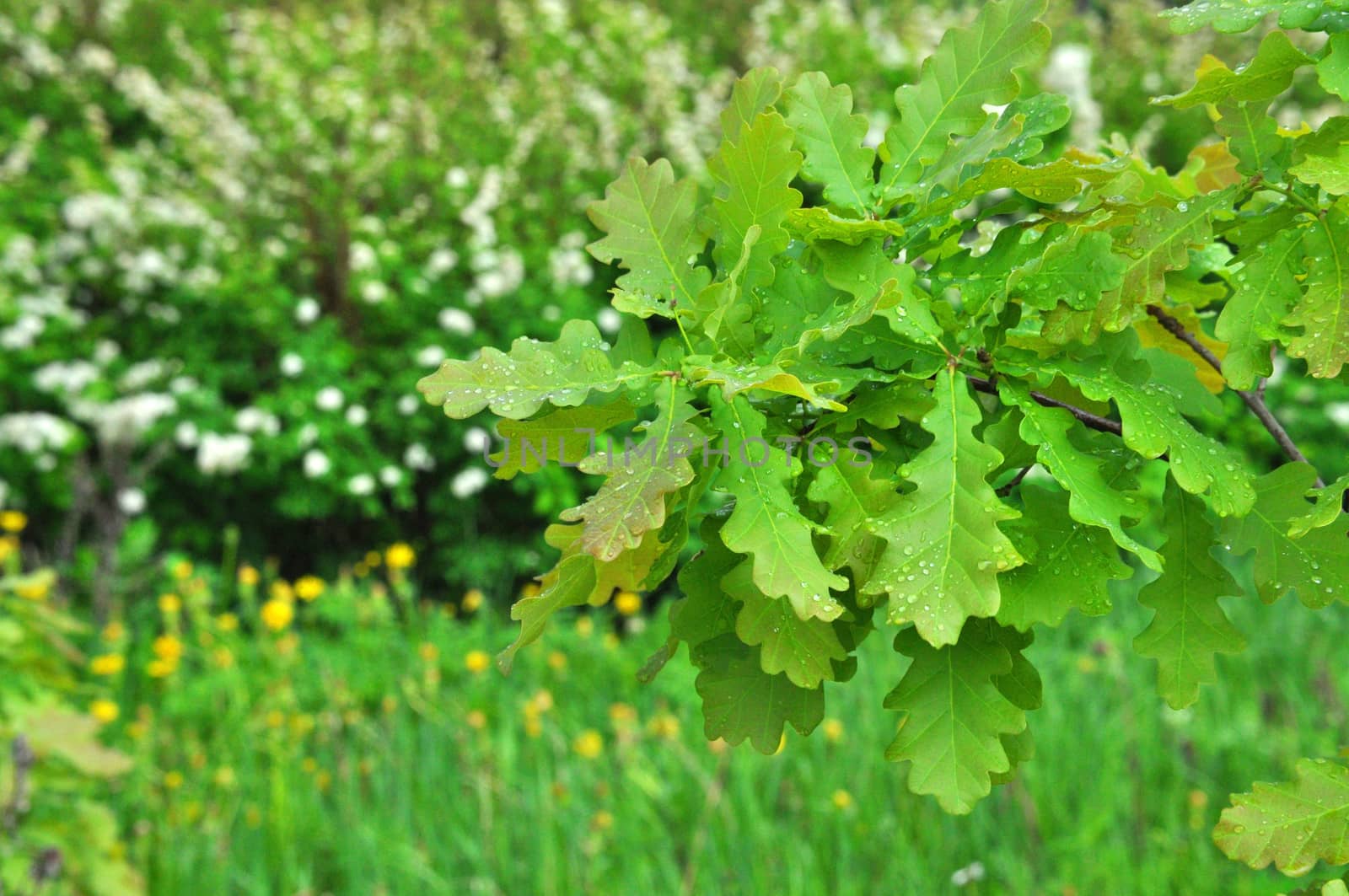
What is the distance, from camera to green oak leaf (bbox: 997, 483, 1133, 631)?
0.77 metres

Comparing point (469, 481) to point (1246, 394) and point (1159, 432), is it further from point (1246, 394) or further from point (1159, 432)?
point (1159, 432)

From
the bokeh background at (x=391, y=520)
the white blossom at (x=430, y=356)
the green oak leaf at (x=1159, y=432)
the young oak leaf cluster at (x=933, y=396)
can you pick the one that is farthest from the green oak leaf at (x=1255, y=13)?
the white blossom at (x=430, y=356)

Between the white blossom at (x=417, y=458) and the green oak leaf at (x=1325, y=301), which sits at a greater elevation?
the green oak leaf at (x=1325, y=301)

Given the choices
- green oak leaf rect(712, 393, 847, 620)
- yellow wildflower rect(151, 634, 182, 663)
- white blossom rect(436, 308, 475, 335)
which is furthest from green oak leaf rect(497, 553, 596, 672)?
white blossom rect(436, 308, 475, 335)

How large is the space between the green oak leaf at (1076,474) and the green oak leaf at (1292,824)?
10.3 inches

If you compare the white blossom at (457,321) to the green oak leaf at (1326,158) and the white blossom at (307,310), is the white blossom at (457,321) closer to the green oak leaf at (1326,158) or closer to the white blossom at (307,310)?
the white blossom at (307,310)

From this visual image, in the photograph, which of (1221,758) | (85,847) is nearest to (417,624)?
(85,847)

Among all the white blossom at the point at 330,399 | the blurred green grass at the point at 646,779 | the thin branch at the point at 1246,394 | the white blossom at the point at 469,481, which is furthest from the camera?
the white blossom at the point at 330,399

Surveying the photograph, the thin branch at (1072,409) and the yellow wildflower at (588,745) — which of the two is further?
the yellow wildflower at (588,745)

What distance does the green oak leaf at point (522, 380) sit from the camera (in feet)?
2.50

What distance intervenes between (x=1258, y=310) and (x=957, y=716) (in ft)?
→ 1.24

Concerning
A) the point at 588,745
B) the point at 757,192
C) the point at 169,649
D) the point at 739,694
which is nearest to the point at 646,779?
the point at 588,745

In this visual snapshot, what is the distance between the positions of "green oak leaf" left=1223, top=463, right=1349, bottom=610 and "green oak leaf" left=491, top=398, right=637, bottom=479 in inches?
19.1

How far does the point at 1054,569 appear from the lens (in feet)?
2.60
